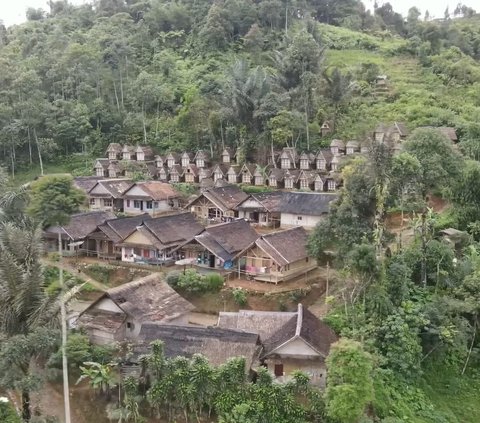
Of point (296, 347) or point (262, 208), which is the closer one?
point (296, 347)

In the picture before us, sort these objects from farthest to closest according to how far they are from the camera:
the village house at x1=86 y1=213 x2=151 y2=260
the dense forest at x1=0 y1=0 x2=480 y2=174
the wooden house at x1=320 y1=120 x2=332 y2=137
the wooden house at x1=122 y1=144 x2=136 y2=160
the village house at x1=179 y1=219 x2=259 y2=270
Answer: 1. the wooden house at x1=122 y1=144 x2=136 y2=160
2. the wooden house at x1=320 y1=120 x2=332 y2=137
3. the dense forest at x1=0 y1=0 x2=480 y2=174
4. the village house at x1=86 y1=213 x2=151 y2=260
5. the village house at x1=179 y1=219 x2=259 y2=270

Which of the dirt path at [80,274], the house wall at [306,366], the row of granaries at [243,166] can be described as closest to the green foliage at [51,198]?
the dirt path at [80,274]

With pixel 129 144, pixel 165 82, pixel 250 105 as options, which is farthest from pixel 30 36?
pixel 250 105

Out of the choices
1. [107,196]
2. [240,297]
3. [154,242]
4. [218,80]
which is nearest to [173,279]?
[240,297]

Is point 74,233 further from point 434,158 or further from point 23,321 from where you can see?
point 434,158

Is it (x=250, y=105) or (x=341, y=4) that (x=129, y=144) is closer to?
(x=250, y=105)

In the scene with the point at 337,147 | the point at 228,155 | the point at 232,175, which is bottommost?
the point at 232,175

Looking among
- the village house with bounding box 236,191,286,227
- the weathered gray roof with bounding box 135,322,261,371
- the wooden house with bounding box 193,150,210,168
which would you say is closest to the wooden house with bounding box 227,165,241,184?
the wooden house with bounding box 193,150,210,168

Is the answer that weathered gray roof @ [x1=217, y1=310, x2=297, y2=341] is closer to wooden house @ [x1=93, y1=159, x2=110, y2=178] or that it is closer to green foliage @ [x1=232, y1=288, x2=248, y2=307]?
green foliage @ [x1=232, y1=288, x2=248, y2=307]
